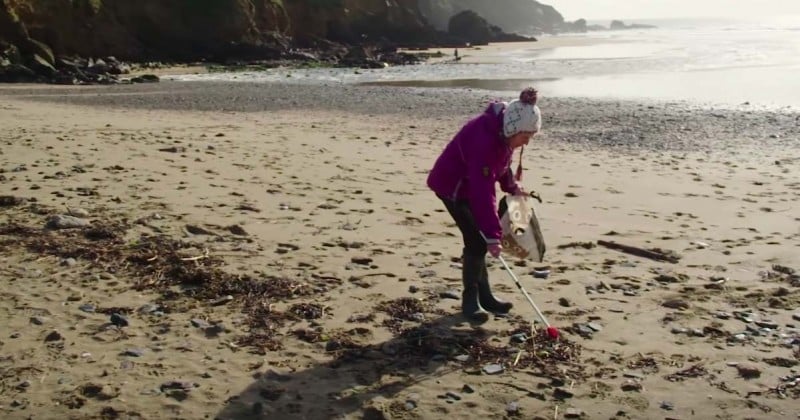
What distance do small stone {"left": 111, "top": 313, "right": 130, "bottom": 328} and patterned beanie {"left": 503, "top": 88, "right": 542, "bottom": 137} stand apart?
99.0 inches

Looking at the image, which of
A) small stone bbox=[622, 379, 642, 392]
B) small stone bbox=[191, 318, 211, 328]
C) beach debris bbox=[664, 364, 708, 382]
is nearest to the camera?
small stone bbox=[622, 379, 642, 392]

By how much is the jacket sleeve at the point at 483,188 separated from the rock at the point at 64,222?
3.61m

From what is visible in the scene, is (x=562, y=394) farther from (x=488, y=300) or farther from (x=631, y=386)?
(x=488, y=300)

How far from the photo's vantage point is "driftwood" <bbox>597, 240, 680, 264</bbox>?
21.4 feet

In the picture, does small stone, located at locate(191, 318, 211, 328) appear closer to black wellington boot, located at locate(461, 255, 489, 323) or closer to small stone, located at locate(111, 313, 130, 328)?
small stone, located at locate(111, 313, 130, 328)

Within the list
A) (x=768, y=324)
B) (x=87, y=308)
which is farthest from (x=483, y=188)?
(x=87, y=308)

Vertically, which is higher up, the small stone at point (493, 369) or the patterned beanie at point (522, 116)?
the patterned beanie at point (522, 116)

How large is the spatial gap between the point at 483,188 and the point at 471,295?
803 mm

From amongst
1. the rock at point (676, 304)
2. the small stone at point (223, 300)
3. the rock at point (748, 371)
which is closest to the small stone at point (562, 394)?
the rock at point (748, 371)

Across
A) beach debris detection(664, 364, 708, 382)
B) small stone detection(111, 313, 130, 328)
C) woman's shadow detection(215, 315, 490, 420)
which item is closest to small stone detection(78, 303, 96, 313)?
small stone detection(111, 313, 130, 328)

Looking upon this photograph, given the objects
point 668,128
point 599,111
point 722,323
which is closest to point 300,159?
point 722,323

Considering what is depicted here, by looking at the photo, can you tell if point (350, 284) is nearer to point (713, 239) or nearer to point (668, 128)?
point (713, 239)

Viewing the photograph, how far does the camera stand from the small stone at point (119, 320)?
4.64 meters

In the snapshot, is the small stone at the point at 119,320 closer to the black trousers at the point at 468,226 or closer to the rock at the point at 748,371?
the black trousers at the point at 468,226
